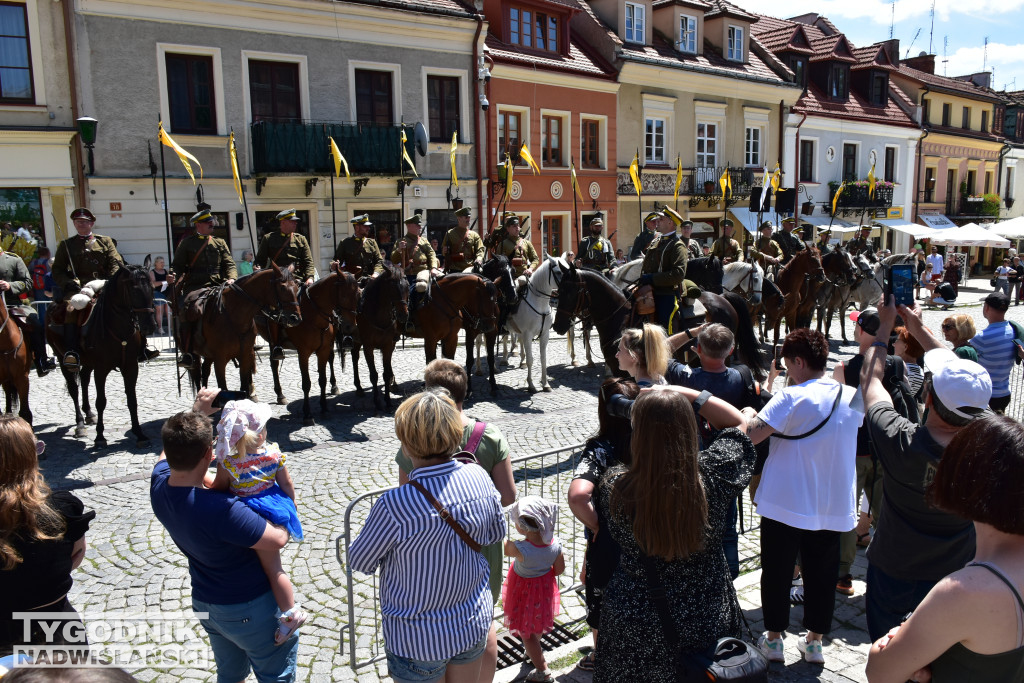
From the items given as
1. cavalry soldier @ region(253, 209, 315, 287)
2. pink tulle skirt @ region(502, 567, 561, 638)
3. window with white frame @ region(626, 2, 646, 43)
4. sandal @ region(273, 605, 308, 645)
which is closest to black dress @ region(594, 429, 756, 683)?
pink tulle skirt @ region(502, 567, 561, 638)

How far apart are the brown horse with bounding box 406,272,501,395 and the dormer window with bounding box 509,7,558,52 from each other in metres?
14.5

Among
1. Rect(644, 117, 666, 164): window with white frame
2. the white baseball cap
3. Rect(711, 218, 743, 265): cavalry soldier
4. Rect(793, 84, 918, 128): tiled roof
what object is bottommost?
the white baseball cap

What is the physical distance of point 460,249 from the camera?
1342cm

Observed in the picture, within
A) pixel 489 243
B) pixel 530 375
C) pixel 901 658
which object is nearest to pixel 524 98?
pixel 489 243

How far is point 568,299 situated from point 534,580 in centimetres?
764

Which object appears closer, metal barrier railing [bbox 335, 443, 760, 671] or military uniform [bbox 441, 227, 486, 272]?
metal barrier railing [bbox 335, 443, 760, 671]

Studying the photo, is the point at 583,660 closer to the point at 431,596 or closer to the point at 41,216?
the point at 431,596

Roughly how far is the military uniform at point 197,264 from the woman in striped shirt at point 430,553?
816cm

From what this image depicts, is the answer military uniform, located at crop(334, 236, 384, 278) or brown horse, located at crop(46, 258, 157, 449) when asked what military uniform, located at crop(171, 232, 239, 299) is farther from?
military uniform, located at crop(334, 236, 384, 278)

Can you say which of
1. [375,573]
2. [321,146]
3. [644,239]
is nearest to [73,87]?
[321,146]

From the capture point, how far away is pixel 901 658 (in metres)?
2.12

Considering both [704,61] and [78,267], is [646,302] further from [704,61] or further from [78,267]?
[704,61]

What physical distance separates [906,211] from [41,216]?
35.6 m

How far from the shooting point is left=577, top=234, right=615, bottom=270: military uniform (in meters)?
15.1
